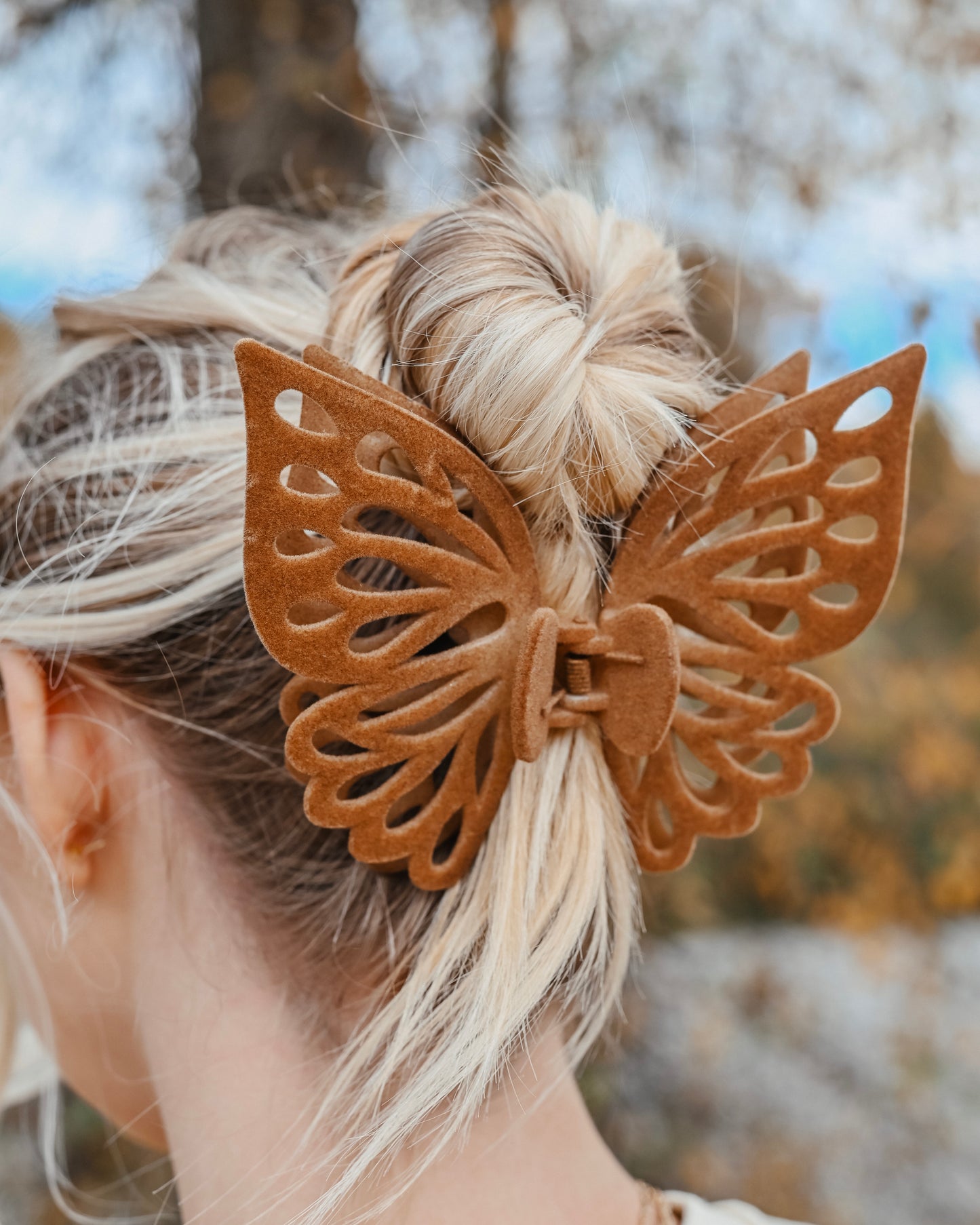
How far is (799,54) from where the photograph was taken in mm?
1948

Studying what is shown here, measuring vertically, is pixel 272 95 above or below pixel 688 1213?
above

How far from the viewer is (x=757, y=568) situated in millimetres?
785

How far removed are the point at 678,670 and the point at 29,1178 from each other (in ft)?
7.94

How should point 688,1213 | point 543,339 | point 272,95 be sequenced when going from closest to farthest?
point 543,339, point 688,1213, point 272,95

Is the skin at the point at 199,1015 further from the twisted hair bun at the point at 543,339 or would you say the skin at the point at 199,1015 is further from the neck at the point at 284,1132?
the twisted hair bun at the point at 543,339

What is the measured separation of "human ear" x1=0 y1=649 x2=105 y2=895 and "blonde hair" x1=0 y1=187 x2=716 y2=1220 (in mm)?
32

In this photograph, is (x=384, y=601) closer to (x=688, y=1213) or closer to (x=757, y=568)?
(x=757, y=568)

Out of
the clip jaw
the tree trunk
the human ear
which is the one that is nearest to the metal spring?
the clip jaw

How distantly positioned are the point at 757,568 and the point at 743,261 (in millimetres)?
1329

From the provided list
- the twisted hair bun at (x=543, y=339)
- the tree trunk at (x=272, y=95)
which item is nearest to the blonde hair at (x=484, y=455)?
the twisted hair bun at (x=543, y=339)

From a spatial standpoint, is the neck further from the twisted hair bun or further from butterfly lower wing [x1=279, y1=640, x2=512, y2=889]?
the twisted hair bun

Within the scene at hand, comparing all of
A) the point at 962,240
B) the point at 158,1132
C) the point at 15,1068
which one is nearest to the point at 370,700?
the point at 158,1132

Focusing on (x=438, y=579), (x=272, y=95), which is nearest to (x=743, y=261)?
(x=272, y=95)

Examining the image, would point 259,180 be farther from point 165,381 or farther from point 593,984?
point 593,984
